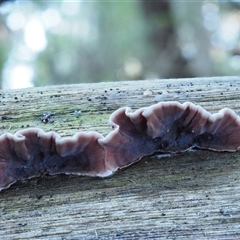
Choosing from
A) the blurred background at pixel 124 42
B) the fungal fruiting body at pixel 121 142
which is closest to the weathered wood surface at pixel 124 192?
the fungal fruiting body at pixel 121 142

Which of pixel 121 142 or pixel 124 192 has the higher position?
pixel 121 142

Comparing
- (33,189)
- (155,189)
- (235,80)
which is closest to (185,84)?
(235,80)

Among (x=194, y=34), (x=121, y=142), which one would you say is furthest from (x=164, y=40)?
(x=121, y=142)

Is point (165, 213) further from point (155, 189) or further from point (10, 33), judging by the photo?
point (10, 33)

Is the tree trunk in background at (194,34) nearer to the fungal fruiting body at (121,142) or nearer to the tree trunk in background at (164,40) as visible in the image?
the tree trunk in background at (164,40)

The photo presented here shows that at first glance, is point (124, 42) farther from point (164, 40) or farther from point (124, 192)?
point (124, 192)
